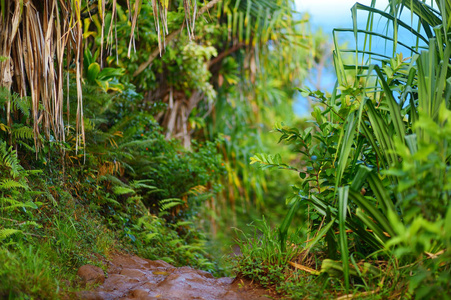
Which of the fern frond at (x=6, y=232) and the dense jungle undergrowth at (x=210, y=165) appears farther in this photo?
the fern frond at (x=6, y=232)

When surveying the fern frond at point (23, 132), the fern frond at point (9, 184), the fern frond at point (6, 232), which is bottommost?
the fern frond at point (6, 232)

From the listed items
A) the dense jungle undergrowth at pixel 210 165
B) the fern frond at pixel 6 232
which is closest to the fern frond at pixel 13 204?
the dense jungle undergrowth at pixel 210 165

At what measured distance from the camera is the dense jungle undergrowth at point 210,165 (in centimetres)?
191

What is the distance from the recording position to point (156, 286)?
8.25 ft

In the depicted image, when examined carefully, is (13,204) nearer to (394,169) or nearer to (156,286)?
(156,286)

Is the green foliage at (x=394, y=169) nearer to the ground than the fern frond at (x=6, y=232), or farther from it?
farther from it

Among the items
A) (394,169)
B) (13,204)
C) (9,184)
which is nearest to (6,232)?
(13,204)

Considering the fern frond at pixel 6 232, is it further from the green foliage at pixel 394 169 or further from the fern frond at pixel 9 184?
the green foliage at pixel 394 169

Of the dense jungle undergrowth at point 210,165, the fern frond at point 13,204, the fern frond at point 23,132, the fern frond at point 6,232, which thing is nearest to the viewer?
the dense jungle undergrowth at point 210,165

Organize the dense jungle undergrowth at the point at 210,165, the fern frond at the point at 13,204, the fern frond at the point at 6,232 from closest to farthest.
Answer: the dense jungle undergrowth at the point at 210,165
the fern frond at the point at 6,232
the fern frond at the point at 13,204

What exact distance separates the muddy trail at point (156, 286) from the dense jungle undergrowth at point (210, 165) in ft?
0.35

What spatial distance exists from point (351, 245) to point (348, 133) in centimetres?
70

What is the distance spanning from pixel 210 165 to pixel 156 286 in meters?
2.76

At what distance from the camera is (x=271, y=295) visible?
2.36 meters
